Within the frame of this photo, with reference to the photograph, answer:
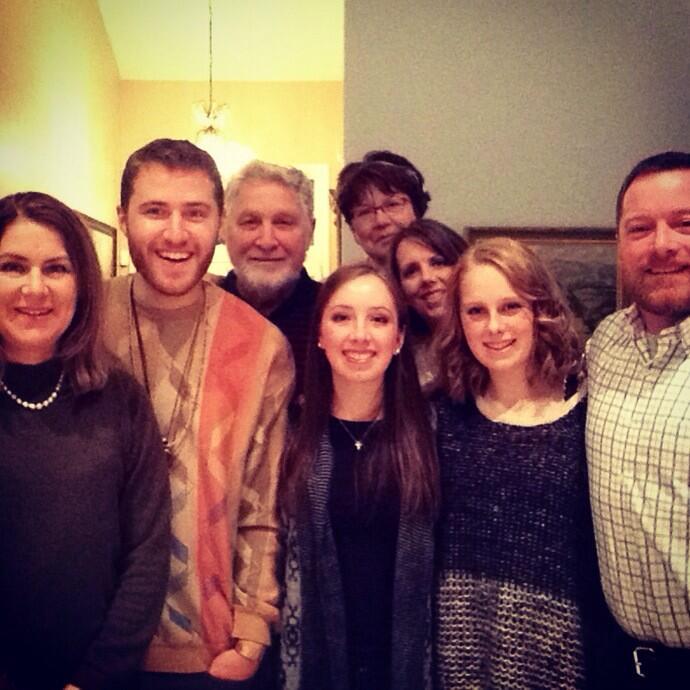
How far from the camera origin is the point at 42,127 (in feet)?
11.9

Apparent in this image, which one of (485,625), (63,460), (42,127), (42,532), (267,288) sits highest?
(42,127)

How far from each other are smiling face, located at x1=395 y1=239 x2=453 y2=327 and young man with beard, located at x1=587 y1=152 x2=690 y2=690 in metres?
0.57

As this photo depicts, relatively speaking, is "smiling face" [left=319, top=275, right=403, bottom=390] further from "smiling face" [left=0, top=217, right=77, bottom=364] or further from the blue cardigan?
"smiling face" [left=0, top=217, right=77, bottom=364]

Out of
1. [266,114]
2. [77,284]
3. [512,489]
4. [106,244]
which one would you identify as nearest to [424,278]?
[512,489]

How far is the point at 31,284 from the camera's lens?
129cm

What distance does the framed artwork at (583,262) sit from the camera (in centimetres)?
302

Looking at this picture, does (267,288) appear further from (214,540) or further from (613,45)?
(613,45)

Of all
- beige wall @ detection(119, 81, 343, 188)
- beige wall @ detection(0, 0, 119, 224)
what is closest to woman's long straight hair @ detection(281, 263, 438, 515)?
beige wall @ detection(0, 0, 119, 224)

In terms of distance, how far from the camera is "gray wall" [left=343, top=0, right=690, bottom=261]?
3.04 meters

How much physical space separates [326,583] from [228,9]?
12.2 feet

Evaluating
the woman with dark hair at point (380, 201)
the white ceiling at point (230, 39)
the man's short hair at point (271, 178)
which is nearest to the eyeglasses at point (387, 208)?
the woman with dark hair at point (380, 201)

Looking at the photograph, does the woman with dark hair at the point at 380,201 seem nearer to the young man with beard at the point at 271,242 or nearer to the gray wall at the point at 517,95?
the young man with beard at the point at 271,242

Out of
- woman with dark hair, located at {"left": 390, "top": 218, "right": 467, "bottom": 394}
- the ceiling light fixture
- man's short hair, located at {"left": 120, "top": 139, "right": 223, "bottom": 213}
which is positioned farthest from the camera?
the ceiling light fixture

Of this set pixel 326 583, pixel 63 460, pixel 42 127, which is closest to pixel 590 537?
pixel 326 583
